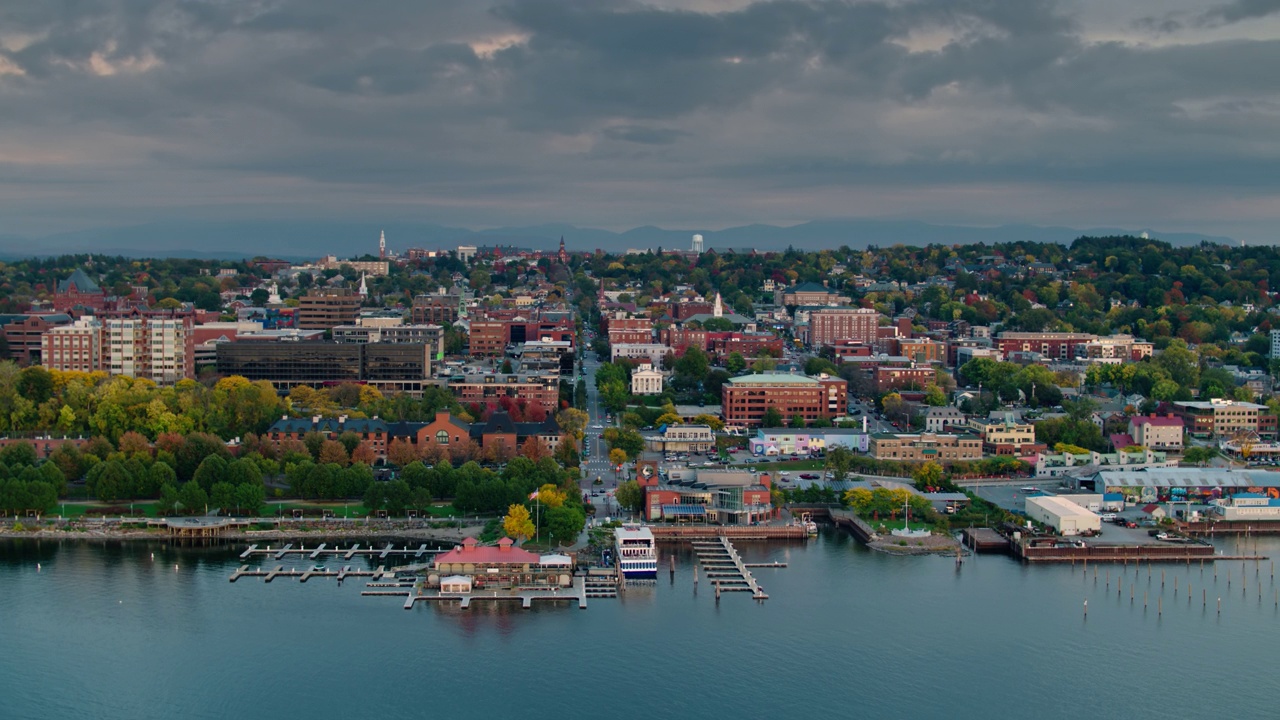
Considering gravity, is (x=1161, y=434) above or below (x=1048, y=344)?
below

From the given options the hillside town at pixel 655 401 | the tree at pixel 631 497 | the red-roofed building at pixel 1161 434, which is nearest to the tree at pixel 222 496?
the hillside town at pixel 655 401

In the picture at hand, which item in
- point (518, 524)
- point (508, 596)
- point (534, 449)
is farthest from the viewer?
point (534, 449)

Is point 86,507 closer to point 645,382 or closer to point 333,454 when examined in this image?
point 333,454

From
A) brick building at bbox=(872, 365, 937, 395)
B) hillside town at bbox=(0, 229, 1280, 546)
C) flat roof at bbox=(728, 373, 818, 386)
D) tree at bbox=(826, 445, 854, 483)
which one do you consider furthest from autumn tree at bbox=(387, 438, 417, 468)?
brick building at bbox=(872, 365, 937, 395)

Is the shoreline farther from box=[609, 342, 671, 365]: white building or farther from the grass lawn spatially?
box=[609, 342, 671, 365]: white building

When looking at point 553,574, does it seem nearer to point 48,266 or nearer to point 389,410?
point 389,410

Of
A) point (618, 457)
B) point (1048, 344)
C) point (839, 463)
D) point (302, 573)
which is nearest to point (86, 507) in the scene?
point (302, 573)
